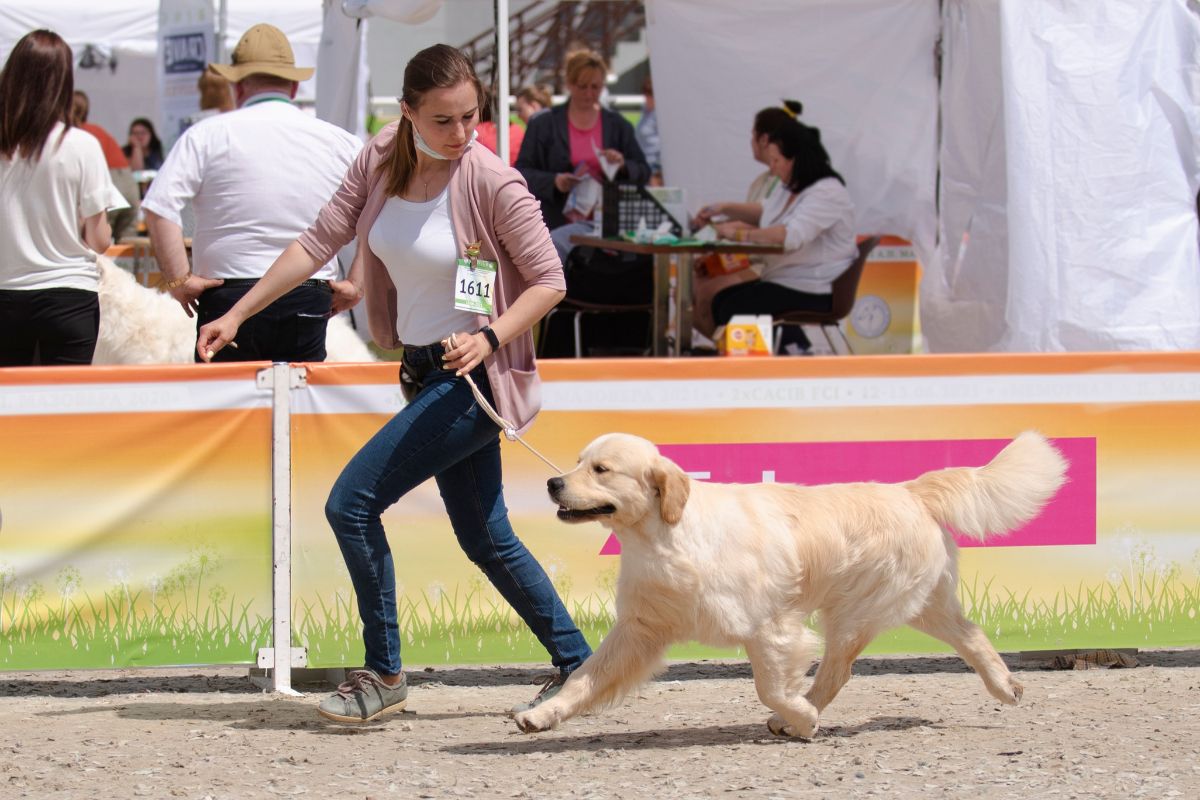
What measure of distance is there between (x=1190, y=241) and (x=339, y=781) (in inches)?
191

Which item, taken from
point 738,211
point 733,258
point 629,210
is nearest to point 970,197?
point 733,258

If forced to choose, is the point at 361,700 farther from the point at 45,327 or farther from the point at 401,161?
the point at 45,327

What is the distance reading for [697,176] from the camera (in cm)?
1080

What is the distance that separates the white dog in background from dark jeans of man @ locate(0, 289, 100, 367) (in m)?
1.60

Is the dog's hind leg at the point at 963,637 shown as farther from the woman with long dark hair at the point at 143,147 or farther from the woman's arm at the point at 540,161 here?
the woman with long dark hair at the point at 143,147

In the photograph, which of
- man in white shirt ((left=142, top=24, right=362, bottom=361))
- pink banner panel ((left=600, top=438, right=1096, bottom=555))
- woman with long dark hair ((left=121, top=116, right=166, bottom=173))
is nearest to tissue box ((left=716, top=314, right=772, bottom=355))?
pink banner panel ((left=600, top=438, right=1096, bottom=555))

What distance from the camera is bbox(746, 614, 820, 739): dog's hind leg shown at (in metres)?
4.05

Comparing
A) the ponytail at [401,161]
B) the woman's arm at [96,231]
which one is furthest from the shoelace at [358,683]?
the woman's arm at [96,231]

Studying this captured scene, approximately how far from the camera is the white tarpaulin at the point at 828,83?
994 cm

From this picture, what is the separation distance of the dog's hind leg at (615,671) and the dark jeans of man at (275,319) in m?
1.83

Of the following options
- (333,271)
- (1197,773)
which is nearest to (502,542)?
(333,271)

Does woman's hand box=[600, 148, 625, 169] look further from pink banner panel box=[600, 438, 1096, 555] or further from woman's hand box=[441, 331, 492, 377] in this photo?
woman's hand box=[441, 331, 492, 377]

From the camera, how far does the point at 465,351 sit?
3.94m

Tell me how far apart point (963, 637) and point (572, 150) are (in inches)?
236
